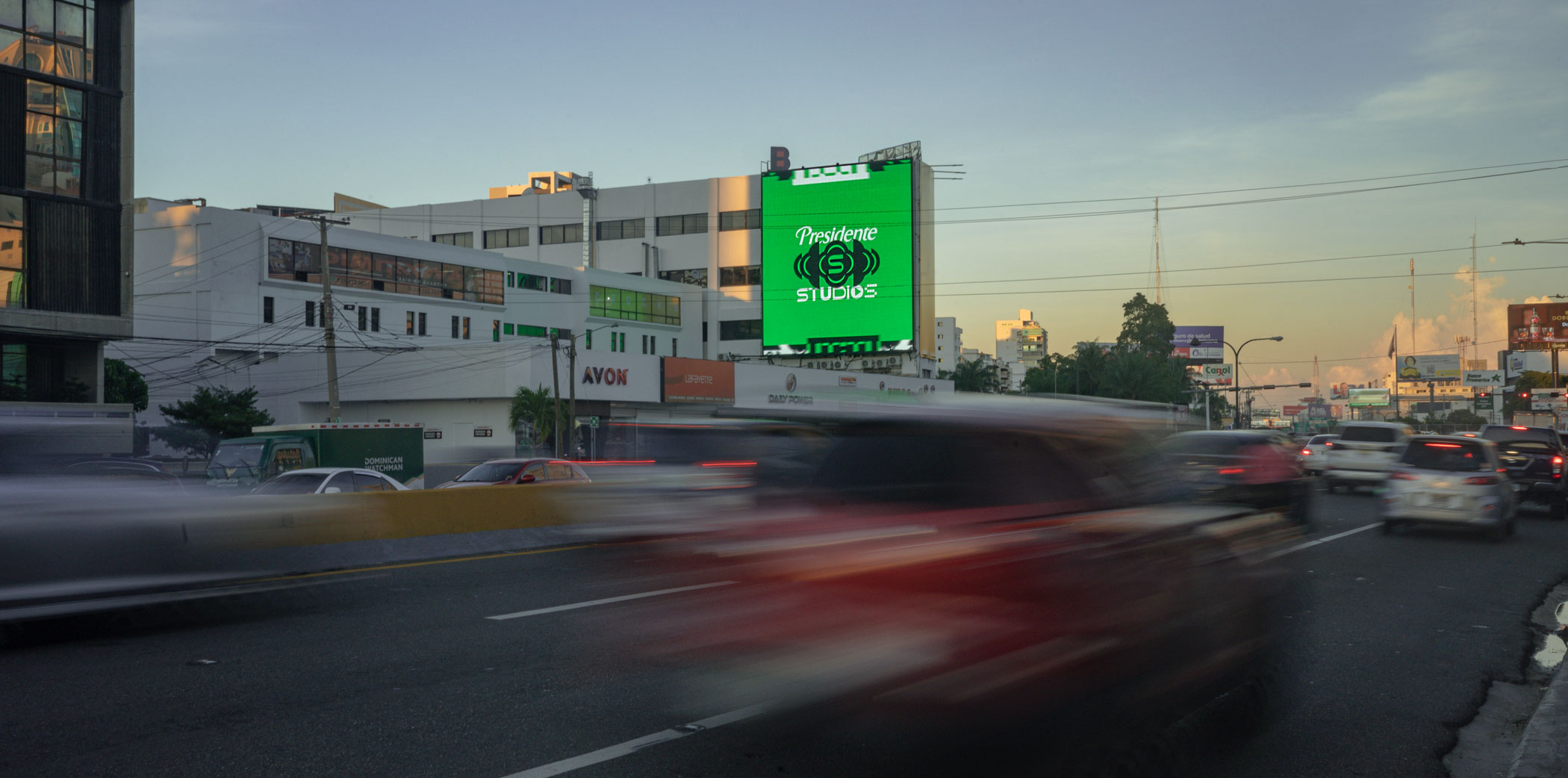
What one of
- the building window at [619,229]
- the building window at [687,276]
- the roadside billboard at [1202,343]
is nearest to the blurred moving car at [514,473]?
the building window at [687,276]

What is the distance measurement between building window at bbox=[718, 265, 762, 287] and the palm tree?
99.5 feet

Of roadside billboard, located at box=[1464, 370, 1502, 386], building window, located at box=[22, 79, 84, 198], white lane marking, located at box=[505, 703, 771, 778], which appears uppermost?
building window, located at box=[22, 79, 84, 198]

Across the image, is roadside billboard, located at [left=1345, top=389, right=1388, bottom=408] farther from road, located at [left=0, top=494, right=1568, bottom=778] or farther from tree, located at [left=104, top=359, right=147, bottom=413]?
road, located at [left=0, top=494, right=1568, bottom=778]

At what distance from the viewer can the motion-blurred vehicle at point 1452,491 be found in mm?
16328

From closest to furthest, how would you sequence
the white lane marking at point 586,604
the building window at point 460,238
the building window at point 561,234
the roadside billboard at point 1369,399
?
the white lane marking at point 586,604, the building window at point 561,234, the building window at point 460,238, the roadside billboard at point 1369,399

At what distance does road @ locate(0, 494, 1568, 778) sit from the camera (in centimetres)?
533

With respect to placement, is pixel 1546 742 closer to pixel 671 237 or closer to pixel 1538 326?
pixel 671 237

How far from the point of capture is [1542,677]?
7.64 meters

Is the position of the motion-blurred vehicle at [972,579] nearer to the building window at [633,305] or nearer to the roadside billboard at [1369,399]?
the building window at [633,305]

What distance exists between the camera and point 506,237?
8925cm

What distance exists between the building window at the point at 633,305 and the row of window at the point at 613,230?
267 inches

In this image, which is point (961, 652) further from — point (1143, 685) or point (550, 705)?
point (550, 705)

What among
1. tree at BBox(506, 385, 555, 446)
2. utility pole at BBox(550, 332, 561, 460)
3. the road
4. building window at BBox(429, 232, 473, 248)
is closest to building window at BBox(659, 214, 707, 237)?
building window at BBox(429, 232, 473, 248)

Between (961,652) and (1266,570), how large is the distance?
276 centimetres
